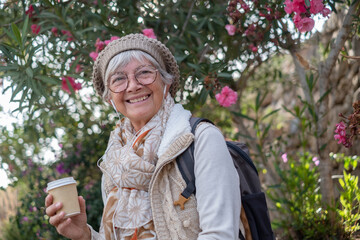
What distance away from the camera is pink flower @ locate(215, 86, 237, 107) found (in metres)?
2.91

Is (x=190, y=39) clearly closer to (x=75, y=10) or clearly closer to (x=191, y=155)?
(x=75, y=10)

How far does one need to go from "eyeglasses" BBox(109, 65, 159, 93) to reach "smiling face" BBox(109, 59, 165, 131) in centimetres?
1

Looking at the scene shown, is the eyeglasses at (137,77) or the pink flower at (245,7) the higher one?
the pink flower at (245,7)

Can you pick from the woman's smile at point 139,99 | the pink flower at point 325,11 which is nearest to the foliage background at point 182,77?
the pink flower at point 325,11

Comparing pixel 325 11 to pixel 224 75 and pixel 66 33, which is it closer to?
pixel 224 75

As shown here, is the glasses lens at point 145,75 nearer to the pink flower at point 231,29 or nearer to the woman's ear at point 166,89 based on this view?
the woman's ear at point 166,89

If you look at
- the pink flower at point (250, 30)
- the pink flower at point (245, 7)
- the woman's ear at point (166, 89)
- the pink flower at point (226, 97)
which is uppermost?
the pink flower at point (245, 7)

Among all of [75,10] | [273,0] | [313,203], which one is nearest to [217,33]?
[273,0]

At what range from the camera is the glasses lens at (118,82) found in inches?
64.6

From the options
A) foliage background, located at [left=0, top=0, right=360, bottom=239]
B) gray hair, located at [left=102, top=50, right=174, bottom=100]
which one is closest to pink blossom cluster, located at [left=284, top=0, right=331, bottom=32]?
foliage background, located at [left=0, top=0, right=360, bottom=239]

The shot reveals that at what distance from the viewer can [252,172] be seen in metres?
1.57

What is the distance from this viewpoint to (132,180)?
1513 mm

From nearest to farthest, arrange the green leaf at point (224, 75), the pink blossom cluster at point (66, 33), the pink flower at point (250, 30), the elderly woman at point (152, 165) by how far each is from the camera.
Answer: the elderly woman at point (152, 165)
the green leaf at point (224, 75)
the pink flower at point (250, 30)
the pink blossom cluster at point (66, 33)

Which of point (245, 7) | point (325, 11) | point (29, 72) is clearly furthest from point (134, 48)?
point (245, 7)
